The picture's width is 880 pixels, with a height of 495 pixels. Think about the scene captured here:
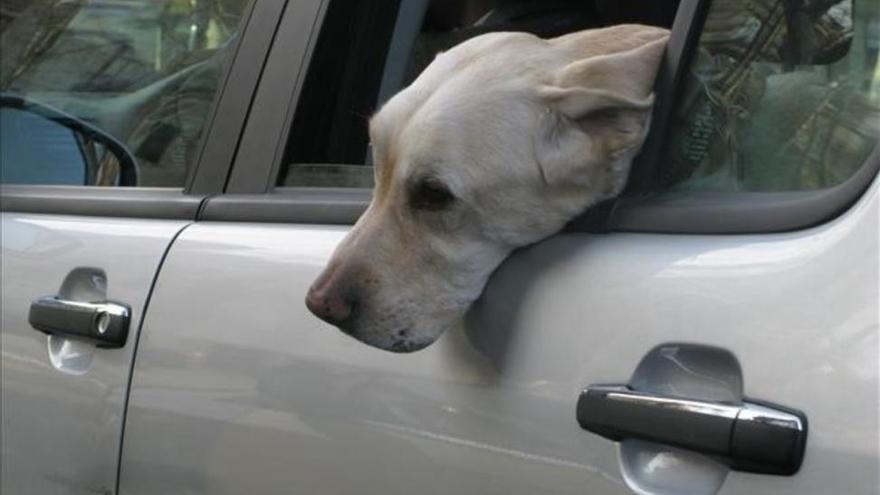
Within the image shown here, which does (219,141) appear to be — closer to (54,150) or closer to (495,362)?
(54,150)

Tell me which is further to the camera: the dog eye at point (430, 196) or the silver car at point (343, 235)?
the dog eye at point (430, 196)

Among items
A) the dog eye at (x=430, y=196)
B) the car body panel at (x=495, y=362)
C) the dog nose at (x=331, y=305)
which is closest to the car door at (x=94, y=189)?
the car body panel at (x=495, y=362)

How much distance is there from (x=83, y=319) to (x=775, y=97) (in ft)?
4.77

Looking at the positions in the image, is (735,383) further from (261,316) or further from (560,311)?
(261,316)

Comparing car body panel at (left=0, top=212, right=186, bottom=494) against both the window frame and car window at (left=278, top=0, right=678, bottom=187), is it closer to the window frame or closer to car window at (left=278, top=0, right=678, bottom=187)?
the window frame

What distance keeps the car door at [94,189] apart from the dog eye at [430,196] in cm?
82

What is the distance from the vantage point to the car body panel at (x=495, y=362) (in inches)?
63.0

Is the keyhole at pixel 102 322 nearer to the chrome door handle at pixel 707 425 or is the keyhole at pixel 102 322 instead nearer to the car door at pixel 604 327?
the car door at pixel 604 327

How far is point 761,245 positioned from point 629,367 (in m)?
0.23

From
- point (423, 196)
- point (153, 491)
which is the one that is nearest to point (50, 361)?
point (153, 491)

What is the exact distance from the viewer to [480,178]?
195cm

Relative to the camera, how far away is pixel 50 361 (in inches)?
111

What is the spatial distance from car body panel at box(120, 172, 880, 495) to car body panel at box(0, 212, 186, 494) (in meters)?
0.07

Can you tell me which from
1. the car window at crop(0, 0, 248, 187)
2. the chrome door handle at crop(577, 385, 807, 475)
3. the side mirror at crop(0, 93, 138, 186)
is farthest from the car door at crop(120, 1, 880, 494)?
the side mirror at crop(0, 93, 138, 186)
